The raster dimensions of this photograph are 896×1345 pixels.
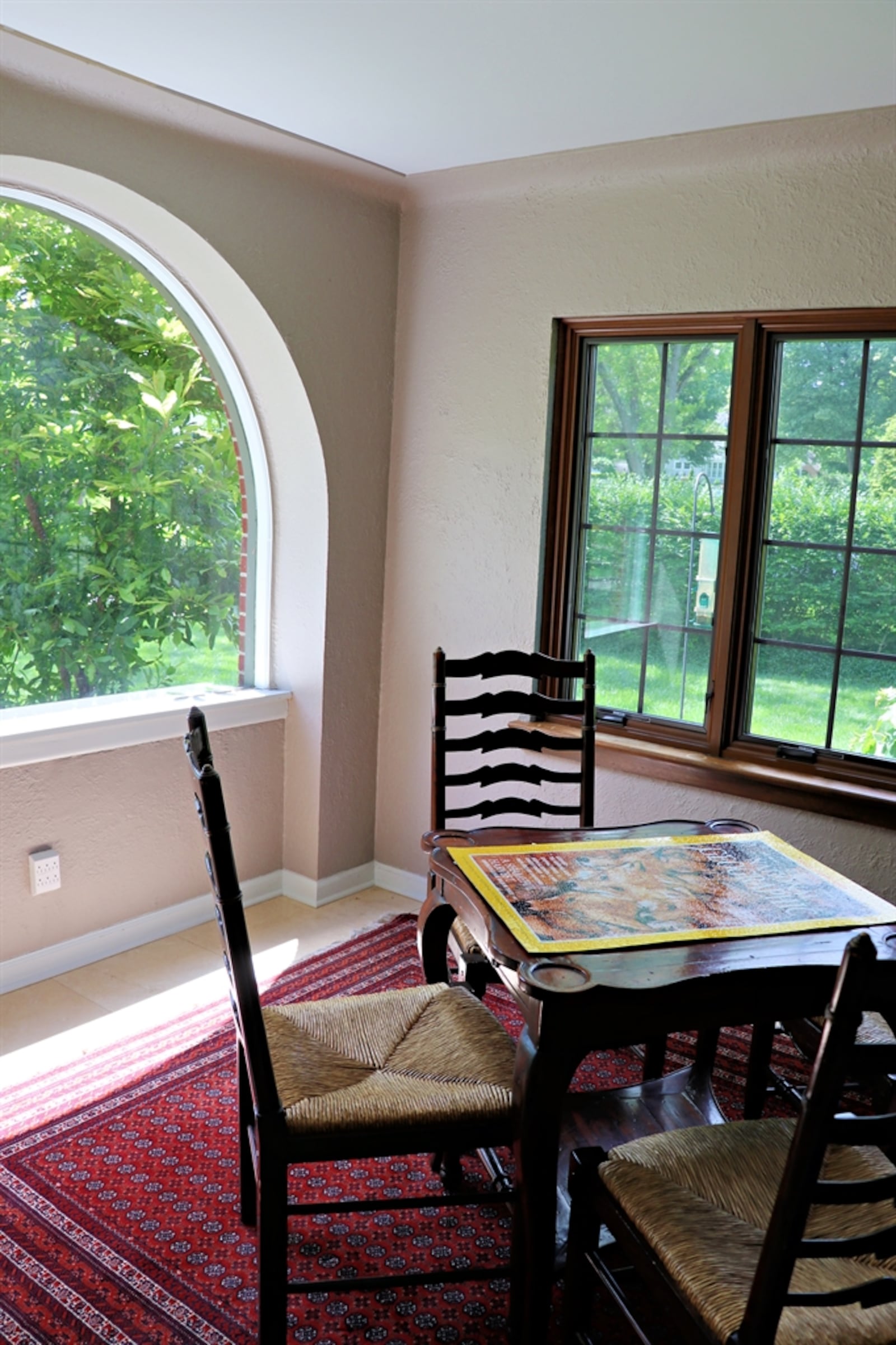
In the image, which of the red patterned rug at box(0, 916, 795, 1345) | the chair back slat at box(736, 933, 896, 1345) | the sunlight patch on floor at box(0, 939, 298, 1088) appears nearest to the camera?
the chair back slat at box(736, 933, 896, 1345)

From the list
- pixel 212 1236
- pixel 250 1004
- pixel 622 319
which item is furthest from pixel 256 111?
pixel 212 1236

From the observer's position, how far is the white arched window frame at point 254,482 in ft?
11.2

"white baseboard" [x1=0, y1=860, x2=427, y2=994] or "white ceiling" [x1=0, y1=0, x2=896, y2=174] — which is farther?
"white baseboard" [x1=0, y1=860, x2=427, y2=994]

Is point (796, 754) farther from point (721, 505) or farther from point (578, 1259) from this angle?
point (578, 1259)

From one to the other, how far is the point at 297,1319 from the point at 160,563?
2504 millimetres

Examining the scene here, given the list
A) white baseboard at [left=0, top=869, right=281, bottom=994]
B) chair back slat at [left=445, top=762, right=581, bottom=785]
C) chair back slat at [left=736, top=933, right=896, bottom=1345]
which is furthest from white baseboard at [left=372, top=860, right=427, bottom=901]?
chair back slat at [left=736, top=933, right=896, bottom=1345]

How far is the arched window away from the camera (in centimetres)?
348

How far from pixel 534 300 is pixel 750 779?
177 centimetres

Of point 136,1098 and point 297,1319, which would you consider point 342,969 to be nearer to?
point 136,1098

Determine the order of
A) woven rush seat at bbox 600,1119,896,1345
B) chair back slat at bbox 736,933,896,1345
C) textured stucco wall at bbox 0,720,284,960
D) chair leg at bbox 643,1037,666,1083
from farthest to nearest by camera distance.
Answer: textured stucco wall at bbox 0,720,284,960 < chair leg at bbox 643,1037,666,1083 < woven rush seat at bbox 600,1119,896,1345 < chair back slat at bbox 736,933,896,1345

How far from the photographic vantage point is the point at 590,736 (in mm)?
3229

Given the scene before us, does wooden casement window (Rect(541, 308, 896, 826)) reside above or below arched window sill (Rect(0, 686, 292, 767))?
above

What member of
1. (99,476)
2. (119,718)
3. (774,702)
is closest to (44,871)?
(119,718)

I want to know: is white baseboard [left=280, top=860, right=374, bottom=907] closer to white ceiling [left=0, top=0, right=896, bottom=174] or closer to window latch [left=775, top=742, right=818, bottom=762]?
window latch [left=775, top=742, right=818, bottom=762]
